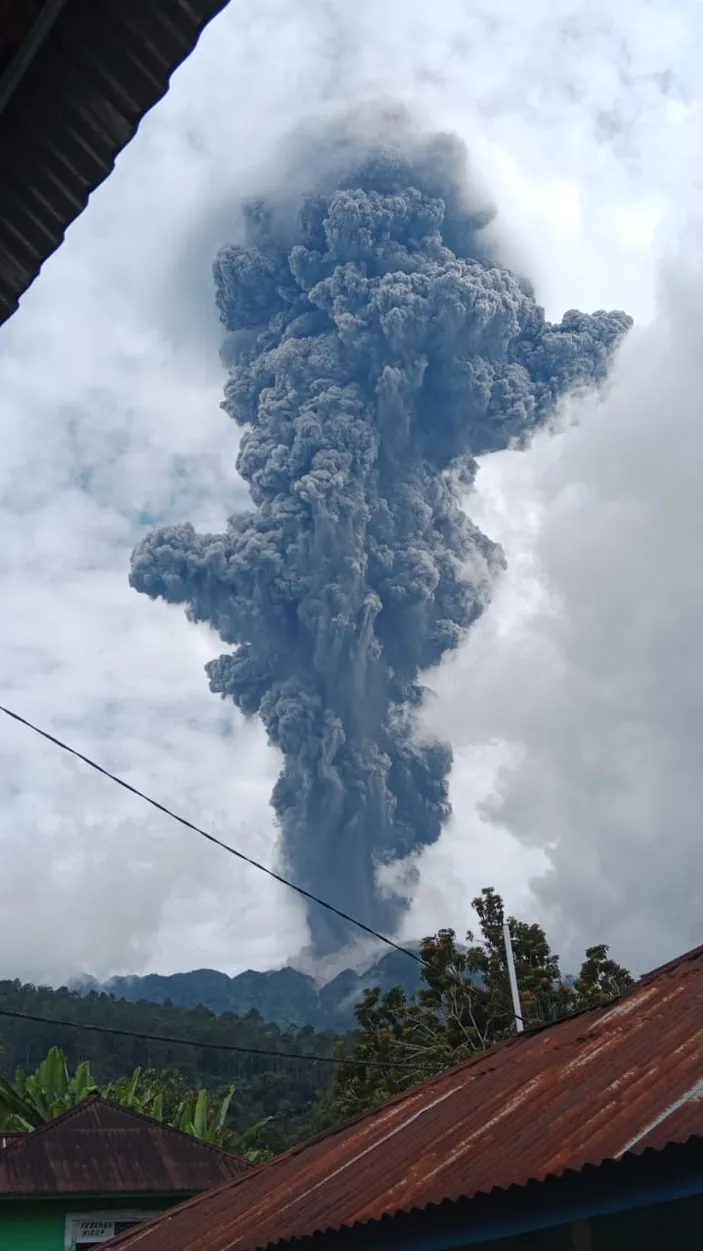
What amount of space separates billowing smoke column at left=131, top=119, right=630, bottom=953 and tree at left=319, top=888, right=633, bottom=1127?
40671mm

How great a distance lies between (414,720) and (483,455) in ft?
63.0

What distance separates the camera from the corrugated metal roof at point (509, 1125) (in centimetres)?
405

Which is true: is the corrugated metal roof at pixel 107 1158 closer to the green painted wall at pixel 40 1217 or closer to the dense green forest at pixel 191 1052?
the green painted wall at pixel 40 1217

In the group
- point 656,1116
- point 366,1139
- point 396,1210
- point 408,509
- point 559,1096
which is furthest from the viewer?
point 408,509

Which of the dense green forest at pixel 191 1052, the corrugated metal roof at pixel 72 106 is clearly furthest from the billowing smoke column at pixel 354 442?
the corrugated metal roof at pixel 72 106

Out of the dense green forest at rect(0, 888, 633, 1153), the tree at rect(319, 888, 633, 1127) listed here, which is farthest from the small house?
the tree at rect(319, 888, 633, 1127)

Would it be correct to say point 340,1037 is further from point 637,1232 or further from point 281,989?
point 281,989

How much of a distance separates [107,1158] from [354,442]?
56.9m

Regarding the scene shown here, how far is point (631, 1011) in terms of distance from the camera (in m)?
5.91

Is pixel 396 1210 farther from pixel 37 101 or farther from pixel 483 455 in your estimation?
pixel 483 455

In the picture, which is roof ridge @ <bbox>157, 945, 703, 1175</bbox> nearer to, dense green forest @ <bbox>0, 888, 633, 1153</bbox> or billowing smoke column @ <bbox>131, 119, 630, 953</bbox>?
dense green forest @ <bbox>0, 888, 633, 1153</bbox>

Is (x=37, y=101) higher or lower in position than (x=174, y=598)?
lower

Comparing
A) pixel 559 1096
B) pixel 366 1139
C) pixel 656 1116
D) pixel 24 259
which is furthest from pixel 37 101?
pixel 366 1139

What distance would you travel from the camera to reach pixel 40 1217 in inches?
474
